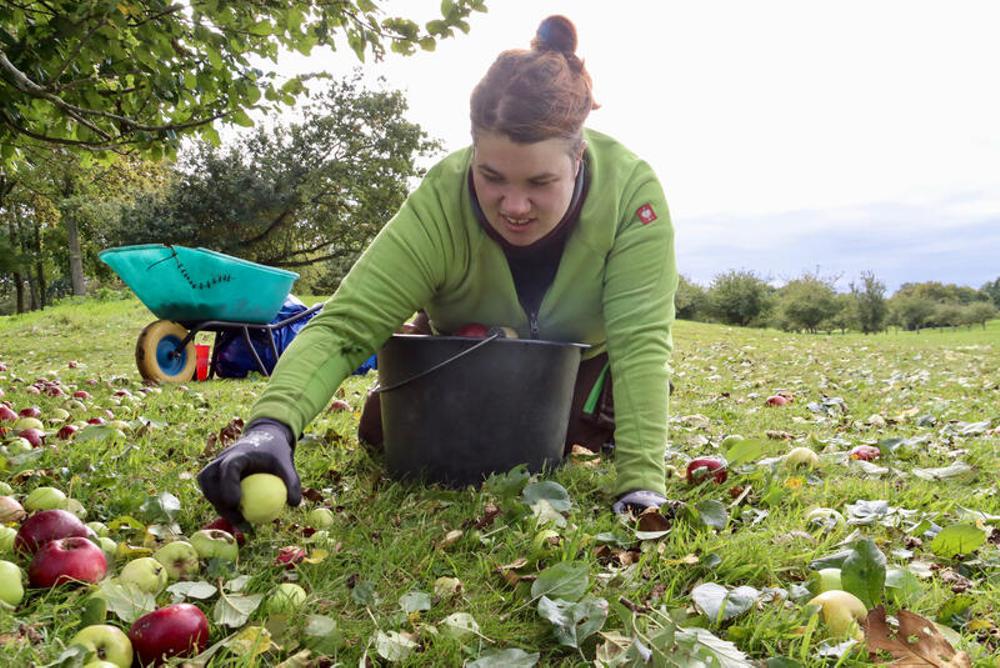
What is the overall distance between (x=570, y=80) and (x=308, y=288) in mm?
29961

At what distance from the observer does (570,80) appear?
219cm

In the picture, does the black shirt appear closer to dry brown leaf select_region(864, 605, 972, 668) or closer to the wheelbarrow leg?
dry brown leaf select_region(864, 605, 972, 668)

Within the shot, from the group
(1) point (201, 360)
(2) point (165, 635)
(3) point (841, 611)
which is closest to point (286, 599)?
(2) point (165, 635)

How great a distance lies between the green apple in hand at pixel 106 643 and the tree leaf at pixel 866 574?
1.60m

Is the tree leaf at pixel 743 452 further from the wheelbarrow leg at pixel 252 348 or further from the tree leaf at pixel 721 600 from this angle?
the wheelbarrow leg at pixel 252 348

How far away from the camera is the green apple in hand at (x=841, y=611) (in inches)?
61.6

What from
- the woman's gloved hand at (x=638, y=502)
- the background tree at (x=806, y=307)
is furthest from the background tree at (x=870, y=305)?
the woman's gloved hand at (x=638, y=502)

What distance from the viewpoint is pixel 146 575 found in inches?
64.1

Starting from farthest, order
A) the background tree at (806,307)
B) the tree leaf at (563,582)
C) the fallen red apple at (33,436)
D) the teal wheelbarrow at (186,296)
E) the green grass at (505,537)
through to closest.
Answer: the background tree at (806,307), the teal wheelbarrow at (186,296), the fallen red apple at (33,436), the tree leaf at (563,582), the green grass at (505,537)

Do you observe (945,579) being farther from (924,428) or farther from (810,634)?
(924,428)

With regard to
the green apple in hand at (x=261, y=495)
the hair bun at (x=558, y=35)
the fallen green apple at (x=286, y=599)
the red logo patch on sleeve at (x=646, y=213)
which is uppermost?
the hair bun at (x=558, y=35)

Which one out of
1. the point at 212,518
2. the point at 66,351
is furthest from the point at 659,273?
the point at 66,351

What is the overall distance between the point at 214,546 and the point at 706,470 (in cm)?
177

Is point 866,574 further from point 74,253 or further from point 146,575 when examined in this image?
point 74,253
